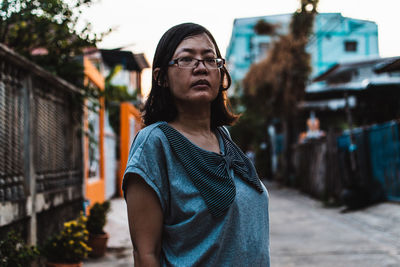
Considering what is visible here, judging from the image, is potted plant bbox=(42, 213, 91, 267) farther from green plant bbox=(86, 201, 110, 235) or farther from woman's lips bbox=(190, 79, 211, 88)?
woman's lips bbox=(190, 79, 211, 88)

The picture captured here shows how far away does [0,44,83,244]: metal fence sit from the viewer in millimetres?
3932

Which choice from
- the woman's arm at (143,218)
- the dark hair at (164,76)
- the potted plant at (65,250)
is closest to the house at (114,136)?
the potted plant at (65,250)

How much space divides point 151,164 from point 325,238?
230 inches

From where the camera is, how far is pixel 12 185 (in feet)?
13.3

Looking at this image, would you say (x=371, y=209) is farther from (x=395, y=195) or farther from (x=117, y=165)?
(x=117, y=165)

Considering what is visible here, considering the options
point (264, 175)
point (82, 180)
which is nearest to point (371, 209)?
point (82, 180)

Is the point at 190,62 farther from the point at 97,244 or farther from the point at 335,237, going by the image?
the point at 335,237

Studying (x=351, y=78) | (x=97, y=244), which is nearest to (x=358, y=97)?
(x=351, y=78)

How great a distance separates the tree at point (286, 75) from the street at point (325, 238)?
22.9 feet

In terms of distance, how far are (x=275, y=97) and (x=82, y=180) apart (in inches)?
455

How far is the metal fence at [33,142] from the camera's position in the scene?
3.93 meters

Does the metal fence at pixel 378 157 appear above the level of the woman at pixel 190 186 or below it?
below

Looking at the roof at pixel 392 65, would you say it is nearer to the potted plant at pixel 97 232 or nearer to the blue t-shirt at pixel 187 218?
the blue t-shirt at pixel 187 218

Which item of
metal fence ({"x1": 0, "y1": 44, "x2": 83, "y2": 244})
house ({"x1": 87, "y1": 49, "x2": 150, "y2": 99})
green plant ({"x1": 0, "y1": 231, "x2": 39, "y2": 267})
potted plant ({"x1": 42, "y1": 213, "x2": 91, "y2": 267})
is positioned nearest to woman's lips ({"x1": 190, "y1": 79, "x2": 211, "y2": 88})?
green plant ({"x1": 0, "y1": 231, "x2": 39, "y2": 267})
